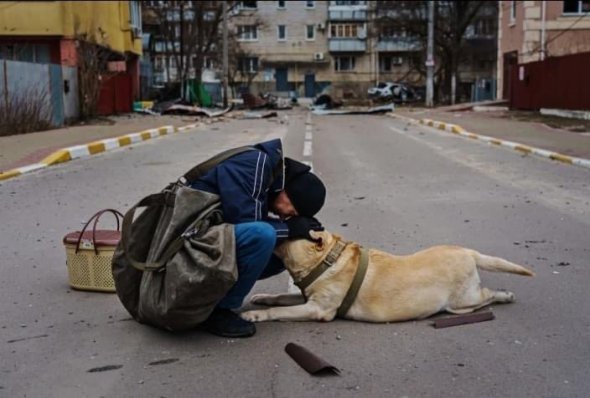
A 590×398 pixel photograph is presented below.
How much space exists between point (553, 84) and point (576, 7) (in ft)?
28.3

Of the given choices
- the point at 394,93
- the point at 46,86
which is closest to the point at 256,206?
the point at 46,86

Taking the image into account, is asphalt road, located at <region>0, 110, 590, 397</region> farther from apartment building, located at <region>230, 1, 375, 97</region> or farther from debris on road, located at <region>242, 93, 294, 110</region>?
apartment building, located at <region>230, 1, 375, 97</region>

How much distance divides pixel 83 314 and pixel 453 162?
10450 mm

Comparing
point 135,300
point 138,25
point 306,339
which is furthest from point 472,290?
point 138,25

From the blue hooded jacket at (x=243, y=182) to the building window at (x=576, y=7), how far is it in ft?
113

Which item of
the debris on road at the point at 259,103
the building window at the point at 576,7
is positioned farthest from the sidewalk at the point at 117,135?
the debris on road at the point at 259,103

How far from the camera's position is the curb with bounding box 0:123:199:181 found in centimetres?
1255

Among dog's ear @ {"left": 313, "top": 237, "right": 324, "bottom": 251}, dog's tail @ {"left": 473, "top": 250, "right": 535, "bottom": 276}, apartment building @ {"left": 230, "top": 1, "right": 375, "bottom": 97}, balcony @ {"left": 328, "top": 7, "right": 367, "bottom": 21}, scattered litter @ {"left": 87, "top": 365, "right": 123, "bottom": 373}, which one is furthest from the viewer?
balcony @ {"left": 328, "top": 7, "right": 367, "bottom": 21}

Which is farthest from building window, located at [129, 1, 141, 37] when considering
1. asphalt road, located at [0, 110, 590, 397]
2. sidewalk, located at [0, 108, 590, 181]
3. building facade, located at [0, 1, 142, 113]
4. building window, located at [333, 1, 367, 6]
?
building window, located at [333, 1, 367, 6]

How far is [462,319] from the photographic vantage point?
14.8ft

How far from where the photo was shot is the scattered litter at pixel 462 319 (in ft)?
14.6

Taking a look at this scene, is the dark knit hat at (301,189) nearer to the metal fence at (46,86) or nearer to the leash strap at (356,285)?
the leash strap at (356,285)

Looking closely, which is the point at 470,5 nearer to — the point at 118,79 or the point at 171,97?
the point at 171,97

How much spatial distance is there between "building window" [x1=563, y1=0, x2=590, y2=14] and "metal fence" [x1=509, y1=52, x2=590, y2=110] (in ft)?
14.2
